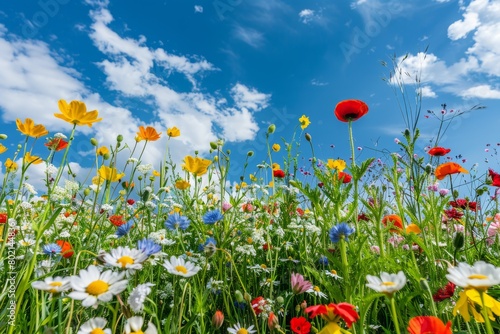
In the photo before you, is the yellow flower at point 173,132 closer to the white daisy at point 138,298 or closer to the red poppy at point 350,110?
the red poppy at point 350,110

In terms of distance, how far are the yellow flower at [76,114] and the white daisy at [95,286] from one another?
3.53 feet

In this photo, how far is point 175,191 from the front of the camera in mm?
2586

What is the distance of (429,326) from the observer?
673 millimetres

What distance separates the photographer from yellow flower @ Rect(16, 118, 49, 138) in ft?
5.55

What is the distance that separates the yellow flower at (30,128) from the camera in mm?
1691

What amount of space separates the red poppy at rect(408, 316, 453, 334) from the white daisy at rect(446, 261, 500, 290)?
0.29 feet

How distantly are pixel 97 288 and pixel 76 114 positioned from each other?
3.73ft

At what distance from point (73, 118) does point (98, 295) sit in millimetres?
1150

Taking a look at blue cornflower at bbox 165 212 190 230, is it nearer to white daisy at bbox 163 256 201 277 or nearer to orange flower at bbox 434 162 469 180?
white daisy at bbox 163 256 201 277

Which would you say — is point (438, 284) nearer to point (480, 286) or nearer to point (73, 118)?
point (480, 286)

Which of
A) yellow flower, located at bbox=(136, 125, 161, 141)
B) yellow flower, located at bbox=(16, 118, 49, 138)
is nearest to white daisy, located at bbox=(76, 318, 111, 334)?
yellow flower, located at bbox=(16, 118, 49, 138)

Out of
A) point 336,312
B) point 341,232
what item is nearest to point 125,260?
point 336,312

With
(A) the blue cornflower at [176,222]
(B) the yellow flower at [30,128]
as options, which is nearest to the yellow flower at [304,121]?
(A) the blue cornflower at [176,222]

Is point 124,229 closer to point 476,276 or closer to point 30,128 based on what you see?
point 30,128
